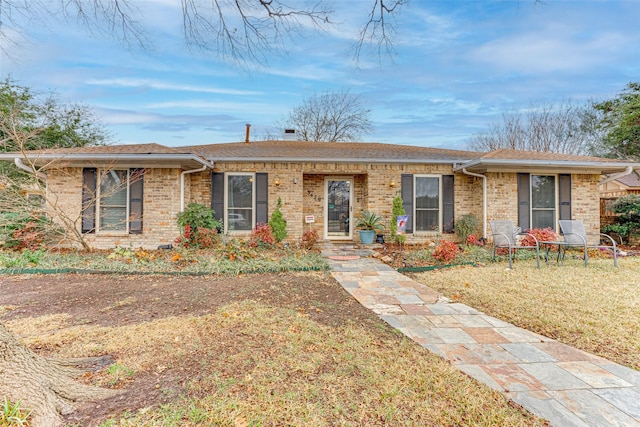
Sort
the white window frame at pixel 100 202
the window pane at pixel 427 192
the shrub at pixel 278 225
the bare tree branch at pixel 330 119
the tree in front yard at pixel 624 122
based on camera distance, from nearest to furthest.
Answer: the white window frame at pixel 100 202, the shrub at pixel 278 225, the window pane at pixel 427 192, the tree in front yard at pixel 624 122, the bare tree branch at pixel 330 119

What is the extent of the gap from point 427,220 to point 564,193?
3.95 meters

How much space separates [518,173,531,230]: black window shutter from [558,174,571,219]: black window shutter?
3.10ft

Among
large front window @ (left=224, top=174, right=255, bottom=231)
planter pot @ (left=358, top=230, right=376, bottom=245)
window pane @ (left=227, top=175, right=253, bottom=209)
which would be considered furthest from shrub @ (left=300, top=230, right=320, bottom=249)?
window pane @ (left=227, top=175, right=253, bottom=209)

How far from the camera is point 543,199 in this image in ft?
30.2

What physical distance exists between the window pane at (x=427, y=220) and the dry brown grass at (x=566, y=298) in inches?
112

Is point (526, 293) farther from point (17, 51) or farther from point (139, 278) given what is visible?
point (17, 51)

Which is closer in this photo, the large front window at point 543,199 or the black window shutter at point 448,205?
the large front window at point 543,199

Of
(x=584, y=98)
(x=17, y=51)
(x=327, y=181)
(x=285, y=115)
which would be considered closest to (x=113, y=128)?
(x=285, y=115)

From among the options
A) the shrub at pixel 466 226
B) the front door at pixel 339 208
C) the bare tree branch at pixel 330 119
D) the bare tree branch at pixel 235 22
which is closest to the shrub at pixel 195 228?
the front door at pixel 339 208

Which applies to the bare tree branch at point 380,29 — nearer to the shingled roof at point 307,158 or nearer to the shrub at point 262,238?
the shingled roof at point 307,158


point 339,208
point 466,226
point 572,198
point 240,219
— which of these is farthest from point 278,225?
point 572,198

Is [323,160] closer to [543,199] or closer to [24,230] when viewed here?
[543,199]

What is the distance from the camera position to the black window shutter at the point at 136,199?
8211mm

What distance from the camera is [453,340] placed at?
3.03 meters
